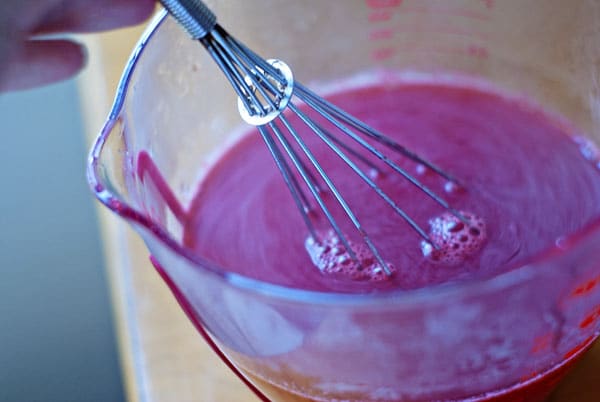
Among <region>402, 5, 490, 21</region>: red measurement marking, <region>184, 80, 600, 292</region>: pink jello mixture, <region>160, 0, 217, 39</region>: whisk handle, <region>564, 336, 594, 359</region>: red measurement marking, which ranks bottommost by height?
<region>564, 336, 594, 359</region>: red measurement marking

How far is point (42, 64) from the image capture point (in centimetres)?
60

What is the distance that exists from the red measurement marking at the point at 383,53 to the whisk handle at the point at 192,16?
351mm

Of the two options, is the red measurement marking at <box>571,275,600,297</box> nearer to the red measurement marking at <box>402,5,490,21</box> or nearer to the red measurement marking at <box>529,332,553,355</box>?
the red measurement marking at <box>529,332,553,355</box>

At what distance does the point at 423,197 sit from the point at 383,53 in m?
0.22

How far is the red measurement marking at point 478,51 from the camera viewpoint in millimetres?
765

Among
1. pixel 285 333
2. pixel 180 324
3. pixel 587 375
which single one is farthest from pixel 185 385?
pixel 587 375

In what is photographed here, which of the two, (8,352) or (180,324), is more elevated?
(8,352)

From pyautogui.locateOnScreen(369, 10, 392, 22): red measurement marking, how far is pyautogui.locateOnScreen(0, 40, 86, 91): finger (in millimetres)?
304

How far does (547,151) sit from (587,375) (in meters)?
0.21

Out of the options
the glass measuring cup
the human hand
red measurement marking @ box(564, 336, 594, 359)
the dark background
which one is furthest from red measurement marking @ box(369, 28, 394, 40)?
the dark background

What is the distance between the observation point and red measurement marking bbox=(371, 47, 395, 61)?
0.80 m

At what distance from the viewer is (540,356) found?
48 cm

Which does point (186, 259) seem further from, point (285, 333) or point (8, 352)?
point (8, 352)

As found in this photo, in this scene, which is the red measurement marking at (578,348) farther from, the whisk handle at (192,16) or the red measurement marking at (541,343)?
the whisk handle at (192,16)
